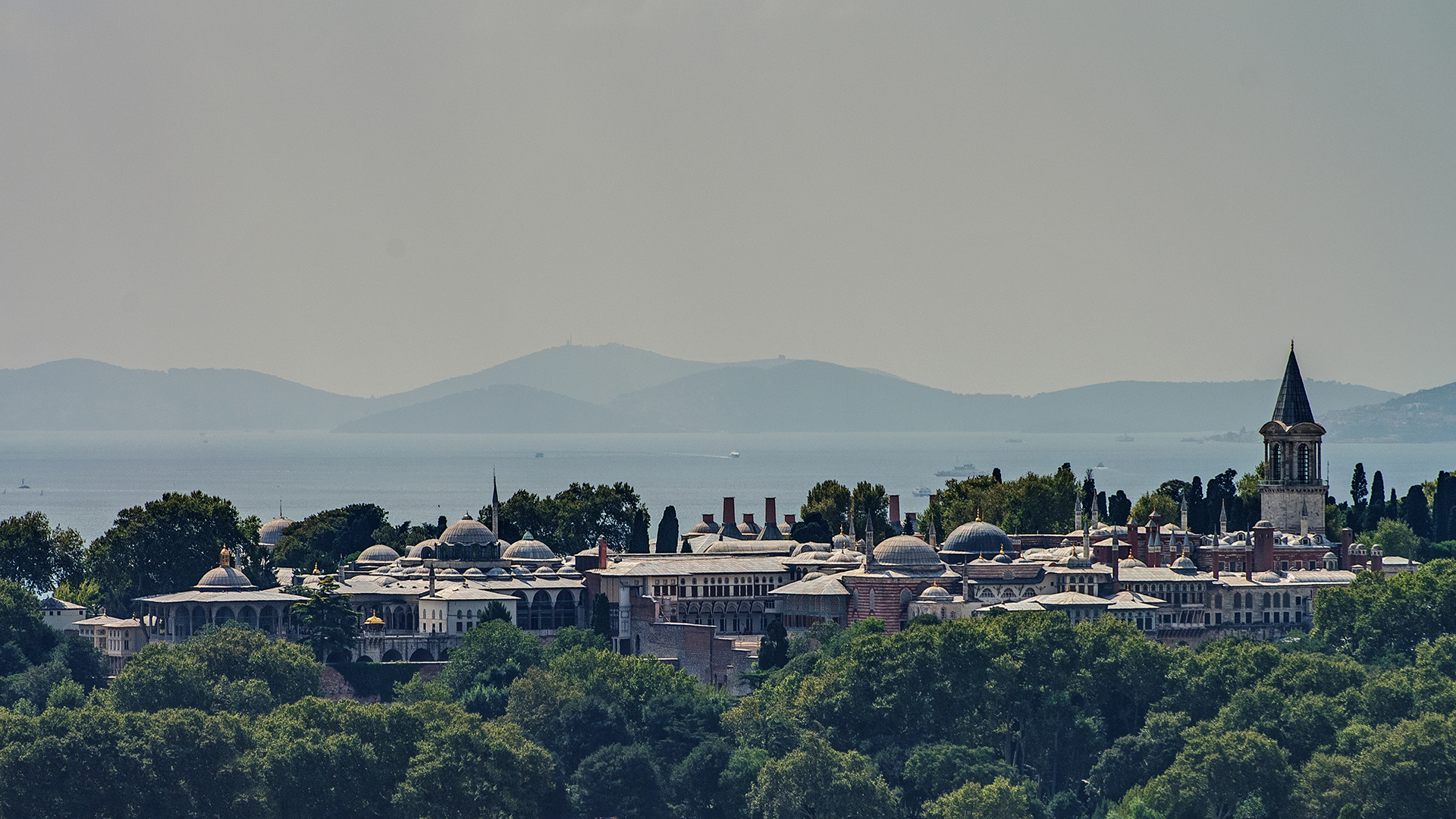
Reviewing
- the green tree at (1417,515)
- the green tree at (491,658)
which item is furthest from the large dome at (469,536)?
the green tree at (1417,515)

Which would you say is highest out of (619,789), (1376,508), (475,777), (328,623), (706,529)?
(1376,508)

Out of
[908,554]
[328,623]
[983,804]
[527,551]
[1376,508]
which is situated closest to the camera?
[983,804]

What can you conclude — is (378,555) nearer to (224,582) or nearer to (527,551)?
(527,551)

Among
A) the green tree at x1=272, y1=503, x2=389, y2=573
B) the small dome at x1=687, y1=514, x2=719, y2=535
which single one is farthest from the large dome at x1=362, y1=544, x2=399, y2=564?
the small dome at x1=687, y1=514, x2=719, y2=535

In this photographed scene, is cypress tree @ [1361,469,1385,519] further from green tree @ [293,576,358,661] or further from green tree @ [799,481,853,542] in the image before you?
green tree @ [293,576,358,661]

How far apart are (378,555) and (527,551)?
6430 mm

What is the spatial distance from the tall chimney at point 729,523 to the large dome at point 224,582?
2256 cm

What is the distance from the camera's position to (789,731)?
66.3 m

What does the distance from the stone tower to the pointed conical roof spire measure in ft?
0.10

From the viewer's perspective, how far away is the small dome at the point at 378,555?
9056 centimetres

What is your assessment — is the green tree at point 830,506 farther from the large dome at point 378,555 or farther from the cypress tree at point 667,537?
the large dome at point 378,555

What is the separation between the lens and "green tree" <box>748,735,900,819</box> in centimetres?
6081

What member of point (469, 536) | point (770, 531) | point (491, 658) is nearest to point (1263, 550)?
point (770, 531)

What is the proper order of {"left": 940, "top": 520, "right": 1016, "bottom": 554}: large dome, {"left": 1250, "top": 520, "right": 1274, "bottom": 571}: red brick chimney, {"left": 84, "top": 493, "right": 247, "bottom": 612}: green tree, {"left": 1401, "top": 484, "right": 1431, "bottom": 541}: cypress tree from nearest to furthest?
1. {"left": 940, "top": 520, "right": 1016, "bottom": 554}: large dome
2. {"left": 84, "top": 493, "right": 247, "bottom": 612}: green tree
3. {"left": 1250, "top": 520, "right": 1274, "bottom": 571}: red brick chimney
4. {"left": 1401, "top": 484, "right": 1431, "bottom": 541}: cypress tree
